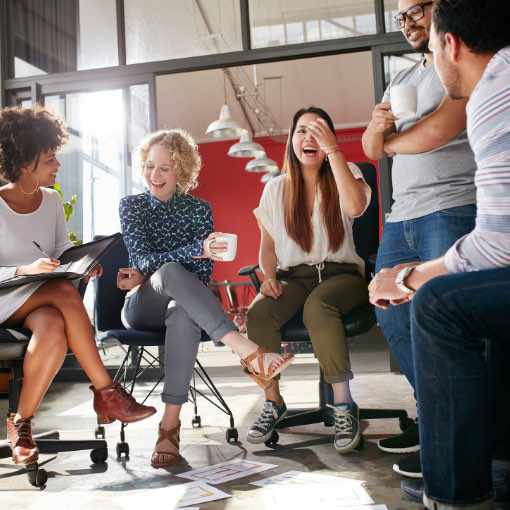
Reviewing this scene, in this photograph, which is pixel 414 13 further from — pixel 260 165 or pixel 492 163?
pixel 260 165

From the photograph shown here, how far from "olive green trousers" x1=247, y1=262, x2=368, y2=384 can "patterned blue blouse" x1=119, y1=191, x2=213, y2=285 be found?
0.28 m

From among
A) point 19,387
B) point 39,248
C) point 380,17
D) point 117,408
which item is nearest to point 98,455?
Result: point 117,408

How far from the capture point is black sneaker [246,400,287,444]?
218 centimetres

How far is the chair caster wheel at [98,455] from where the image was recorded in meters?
2.09

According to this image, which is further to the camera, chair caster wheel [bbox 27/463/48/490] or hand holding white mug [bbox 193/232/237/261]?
hand holding white mug [bbox 193/232/237/261]

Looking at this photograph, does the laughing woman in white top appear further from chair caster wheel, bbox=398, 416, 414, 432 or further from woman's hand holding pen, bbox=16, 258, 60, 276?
woman's hand holding pen, bbox=16, 258, 60, 276

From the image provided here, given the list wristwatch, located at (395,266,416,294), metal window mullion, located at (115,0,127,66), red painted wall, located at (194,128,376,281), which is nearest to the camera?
wristwatch, located at (395,266,416,294)

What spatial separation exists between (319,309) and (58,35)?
329 centimetres

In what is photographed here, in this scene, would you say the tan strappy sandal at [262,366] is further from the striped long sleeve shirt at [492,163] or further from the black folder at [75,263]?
the striped long sleeve shirt at [492,163]

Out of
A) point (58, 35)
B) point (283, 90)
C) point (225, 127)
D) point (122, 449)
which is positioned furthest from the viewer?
point (283, 90)

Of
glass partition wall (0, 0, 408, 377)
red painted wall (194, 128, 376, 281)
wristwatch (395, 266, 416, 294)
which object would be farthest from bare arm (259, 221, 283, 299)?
red painted wall (194, 128, 376, 281)

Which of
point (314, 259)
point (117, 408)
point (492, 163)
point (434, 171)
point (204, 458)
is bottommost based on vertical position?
point (204, 458)

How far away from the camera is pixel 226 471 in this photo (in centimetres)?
191

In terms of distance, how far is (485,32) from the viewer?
1.16 meters
